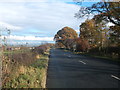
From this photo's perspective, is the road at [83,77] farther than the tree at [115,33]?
No

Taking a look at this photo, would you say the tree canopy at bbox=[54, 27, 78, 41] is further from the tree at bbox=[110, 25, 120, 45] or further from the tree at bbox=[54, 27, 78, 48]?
the tree at bbox=[110, 25, 120, 45]

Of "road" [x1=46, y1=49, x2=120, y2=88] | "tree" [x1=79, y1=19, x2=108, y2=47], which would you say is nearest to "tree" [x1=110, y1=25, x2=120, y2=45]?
"tree" [x1=79, y1=19, x2=108, y2=47]

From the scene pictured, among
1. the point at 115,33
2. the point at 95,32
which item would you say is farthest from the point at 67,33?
the point at 115,33

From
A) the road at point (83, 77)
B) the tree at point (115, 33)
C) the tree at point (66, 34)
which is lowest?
the road at point (83, 77)

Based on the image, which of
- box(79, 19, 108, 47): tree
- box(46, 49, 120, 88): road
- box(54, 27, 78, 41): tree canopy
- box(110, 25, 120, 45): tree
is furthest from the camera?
box(54, 27, 78, 41): tree canopy

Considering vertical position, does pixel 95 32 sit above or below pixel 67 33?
below

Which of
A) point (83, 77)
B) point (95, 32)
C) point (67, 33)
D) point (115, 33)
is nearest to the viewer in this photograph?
point (83, 77)

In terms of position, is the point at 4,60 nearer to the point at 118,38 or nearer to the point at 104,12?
the point at 104,12

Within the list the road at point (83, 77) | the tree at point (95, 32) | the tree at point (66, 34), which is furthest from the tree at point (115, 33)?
the tree at point (66, 34)

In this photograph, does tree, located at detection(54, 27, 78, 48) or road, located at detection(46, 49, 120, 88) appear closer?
road, located at detection(46, 49, 120, 88)

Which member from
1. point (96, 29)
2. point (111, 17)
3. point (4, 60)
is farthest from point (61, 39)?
point (4, 60)

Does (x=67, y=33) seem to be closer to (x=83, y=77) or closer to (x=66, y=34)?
(x=66, y=34)

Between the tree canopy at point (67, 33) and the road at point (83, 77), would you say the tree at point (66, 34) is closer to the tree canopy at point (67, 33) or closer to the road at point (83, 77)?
the tree canopy at point (67, 33)

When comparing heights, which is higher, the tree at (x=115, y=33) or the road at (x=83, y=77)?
the tree at (x=115, y=33)
